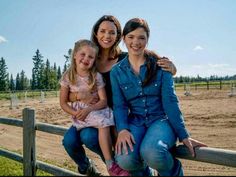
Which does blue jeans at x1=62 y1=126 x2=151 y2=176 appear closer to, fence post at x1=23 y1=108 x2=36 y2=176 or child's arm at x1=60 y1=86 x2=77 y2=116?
child's arm at x1=60 y1=86 x2=77 y2=116

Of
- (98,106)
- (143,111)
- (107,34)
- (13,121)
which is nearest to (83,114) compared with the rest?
(98,106)

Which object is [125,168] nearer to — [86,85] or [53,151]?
[86,85]

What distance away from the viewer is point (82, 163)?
3490 millimetres

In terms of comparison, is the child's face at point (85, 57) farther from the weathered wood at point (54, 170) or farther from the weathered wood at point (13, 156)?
the weathered wood at point (13, 156)

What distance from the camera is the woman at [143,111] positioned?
2535 millimetres

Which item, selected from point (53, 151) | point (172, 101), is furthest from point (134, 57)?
point (53, 151)

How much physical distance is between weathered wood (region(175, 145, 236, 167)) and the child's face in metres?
1.07

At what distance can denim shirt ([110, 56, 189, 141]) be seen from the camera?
2.72 m

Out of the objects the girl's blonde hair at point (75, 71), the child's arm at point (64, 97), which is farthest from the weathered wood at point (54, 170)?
the girl's blonde hair at point (75, 71)

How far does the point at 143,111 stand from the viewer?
2.77m

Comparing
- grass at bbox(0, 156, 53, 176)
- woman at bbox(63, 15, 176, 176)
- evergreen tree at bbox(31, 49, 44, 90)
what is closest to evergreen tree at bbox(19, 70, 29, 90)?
evergreen tree at bbox(31, 49, 44, 90)

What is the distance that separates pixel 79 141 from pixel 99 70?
0.67 meters

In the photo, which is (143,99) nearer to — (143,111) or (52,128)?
(143,111)

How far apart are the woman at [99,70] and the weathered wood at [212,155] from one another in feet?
2.23
